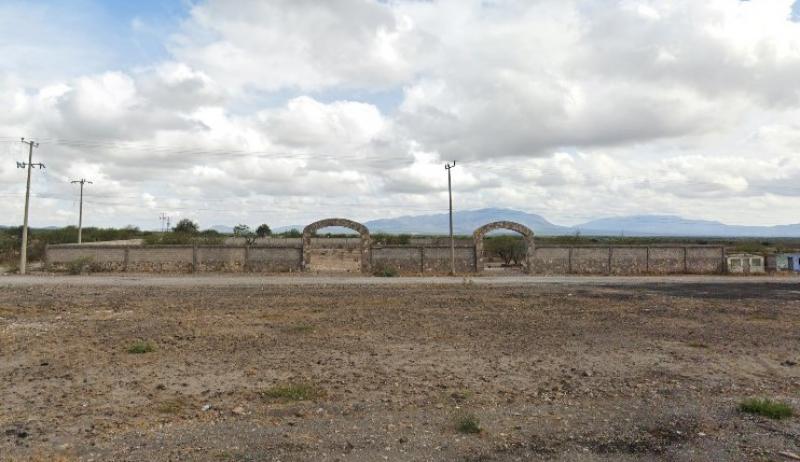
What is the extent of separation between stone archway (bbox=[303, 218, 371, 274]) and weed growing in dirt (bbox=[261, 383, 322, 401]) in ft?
85.7

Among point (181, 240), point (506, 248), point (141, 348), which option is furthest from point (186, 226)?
point (141, 348)

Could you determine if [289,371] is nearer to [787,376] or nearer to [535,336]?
[535,336]

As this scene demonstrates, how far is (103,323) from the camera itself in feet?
45.4

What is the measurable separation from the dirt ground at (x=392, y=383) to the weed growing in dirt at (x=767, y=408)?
Answer: 13 cm

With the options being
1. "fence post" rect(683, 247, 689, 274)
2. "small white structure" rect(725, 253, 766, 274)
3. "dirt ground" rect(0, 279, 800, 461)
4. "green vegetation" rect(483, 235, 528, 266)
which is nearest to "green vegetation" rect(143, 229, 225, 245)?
"green vegetation" rect(483, 235, 528, 266)

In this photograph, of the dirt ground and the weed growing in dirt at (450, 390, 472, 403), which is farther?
the weed growing in dirt at (450, 390, 472, 403)

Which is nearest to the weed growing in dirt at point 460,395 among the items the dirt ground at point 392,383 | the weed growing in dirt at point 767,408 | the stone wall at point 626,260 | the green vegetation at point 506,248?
the dirt ground at point 392,383

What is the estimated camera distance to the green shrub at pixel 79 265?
32.0 m

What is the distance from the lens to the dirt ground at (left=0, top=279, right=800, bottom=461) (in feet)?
19.2

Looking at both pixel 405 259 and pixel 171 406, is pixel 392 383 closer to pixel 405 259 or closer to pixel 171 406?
pixel 171 406

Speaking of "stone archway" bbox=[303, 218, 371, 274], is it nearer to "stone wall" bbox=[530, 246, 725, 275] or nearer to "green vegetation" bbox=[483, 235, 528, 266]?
"stone wall" bbox=[530, 246, 725, 275]

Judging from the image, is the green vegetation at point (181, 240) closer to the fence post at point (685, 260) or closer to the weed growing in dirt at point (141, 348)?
the weed growing in dirt at point (141, 348)

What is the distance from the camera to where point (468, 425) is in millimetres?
6293

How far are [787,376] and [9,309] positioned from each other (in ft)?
63.7
